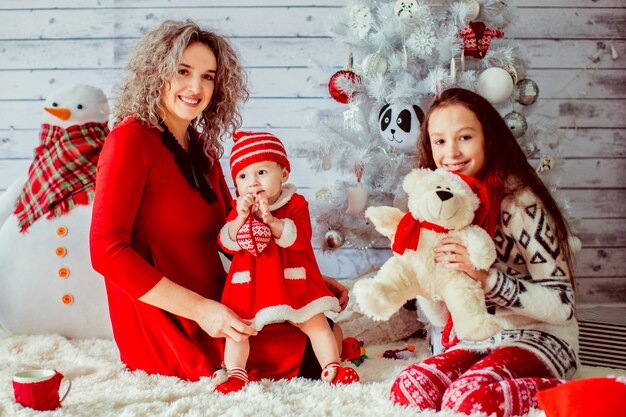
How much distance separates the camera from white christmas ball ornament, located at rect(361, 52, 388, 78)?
6.94 feet

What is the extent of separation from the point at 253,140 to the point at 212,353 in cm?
54

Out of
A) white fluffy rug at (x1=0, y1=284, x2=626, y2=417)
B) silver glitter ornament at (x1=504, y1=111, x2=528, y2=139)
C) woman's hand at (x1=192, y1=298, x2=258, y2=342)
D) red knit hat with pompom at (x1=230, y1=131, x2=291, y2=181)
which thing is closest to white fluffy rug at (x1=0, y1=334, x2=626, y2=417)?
white fluffy rug at (x1=0, y1=284, x2=626, y2=417)

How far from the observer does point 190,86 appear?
158cm

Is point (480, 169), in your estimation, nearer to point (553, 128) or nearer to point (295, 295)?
point (295, 295)

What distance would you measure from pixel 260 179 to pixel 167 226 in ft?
0.85

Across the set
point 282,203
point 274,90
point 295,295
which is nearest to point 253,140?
point 282,203

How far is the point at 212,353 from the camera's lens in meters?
1.56

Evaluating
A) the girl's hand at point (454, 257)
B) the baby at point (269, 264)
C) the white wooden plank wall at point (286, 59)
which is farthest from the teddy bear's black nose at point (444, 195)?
the white wooden plank wall at point (286, 59)

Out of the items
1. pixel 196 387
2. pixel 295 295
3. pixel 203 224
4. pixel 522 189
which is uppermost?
pixel 522 189

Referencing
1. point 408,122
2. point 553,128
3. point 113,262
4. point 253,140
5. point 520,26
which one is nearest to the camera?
point 113,262

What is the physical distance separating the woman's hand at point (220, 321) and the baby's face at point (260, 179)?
0.28 metres

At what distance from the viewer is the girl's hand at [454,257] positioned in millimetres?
1295

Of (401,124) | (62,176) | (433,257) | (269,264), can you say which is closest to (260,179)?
(269,264)

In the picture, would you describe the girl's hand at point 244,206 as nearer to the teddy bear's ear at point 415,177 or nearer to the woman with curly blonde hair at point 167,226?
the woman with curly blonde hair at point 167,226
